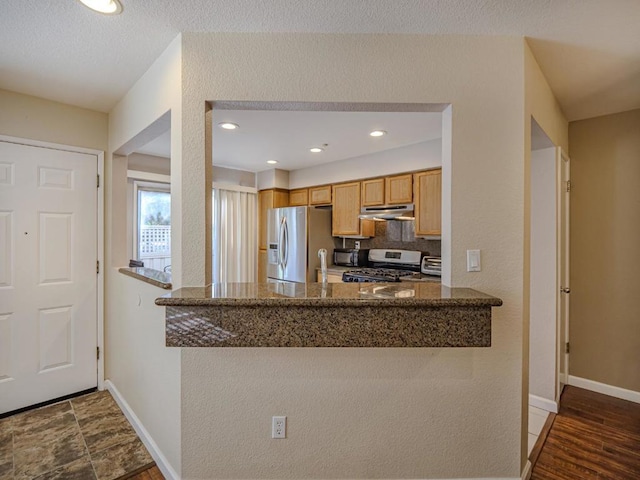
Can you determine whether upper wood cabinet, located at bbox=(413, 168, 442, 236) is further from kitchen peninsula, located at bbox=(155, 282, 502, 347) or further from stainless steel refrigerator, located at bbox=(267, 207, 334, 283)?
kitchen peninsula, located at bbox=(155, 282, 502, 347)

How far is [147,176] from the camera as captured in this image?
3785mm

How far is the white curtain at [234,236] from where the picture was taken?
4.67 meters

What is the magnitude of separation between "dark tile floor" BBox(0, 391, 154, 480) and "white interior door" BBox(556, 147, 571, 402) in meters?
3.16

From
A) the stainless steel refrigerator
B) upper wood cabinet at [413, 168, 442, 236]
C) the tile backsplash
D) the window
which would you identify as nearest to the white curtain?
the stainless steel refrigerator

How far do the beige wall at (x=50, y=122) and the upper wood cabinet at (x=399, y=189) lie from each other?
9.18ft

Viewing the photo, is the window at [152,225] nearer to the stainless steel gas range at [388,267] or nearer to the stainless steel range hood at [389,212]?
the stainless steel gas range at [388,267]

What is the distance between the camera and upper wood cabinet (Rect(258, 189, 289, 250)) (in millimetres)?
4809

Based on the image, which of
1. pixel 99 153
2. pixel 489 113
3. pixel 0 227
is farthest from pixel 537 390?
pixel 0 227

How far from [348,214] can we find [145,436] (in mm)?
3019

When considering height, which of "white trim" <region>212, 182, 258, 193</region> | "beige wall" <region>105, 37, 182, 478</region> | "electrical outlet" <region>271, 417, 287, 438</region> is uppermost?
"white trim" <region>212, 182, 258, 193</region>

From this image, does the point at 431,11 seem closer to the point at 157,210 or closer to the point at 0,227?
the point at 0,227

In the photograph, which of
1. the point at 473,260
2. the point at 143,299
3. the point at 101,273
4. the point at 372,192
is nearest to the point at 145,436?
the point at 143,299

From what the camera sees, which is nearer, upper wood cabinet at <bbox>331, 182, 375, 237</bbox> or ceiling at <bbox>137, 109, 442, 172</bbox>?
ceiling at <bbox>137, 109, 442, 172</bbox>

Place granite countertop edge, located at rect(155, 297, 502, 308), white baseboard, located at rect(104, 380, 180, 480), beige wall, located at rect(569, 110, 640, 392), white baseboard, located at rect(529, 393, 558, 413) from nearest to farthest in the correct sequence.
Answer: granite countertop edge, located at rect(155, 297, 502, 308)
white baseboard, located at rect(104, 380, 180, 480)
white baseboard, located at rect(529, 393, 558, 413)
beige wall, located at rect(569, 110, 640, 392)
